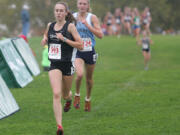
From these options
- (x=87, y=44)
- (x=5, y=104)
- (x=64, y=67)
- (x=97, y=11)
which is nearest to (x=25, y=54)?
(x=87, y=44)

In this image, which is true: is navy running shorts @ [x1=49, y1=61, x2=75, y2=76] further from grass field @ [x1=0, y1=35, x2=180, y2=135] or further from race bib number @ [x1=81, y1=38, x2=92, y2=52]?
race bib number @ [x1=81, y1=38, x2=92, y2=52]

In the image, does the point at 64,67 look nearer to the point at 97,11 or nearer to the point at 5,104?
the point at 5,104

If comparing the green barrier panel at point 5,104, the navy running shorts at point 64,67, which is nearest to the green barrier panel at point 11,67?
the green barrier panel at point 5,104

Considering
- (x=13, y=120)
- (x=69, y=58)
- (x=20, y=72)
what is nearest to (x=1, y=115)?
(x=13, y=120)

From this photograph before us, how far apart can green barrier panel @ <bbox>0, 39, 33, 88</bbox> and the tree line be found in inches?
2183

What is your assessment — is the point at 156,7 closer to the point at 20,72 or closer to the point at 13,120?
the point at 20,72

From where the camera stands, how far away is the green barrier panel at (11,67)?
14289mm

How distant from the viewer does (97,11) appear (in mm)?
71750

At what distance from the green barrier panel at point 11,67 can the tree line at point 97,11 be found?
182ft

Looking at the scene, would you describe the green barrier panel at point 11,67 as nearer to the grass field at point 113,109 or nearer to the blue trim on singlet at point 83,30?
the grass field at point 113,109

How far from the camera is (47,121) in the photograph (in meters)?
9.26

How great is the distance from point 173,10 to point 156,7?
4.18 m

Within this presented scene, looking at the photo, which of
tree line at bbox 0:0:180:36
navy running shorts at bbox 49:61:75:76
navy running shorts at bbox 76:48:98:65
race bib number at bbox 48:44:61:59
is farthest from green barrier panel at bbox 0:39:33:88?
tree line at bbox 0:0:180:36

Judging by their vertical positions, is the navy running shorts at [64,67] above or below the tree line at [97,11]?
above
